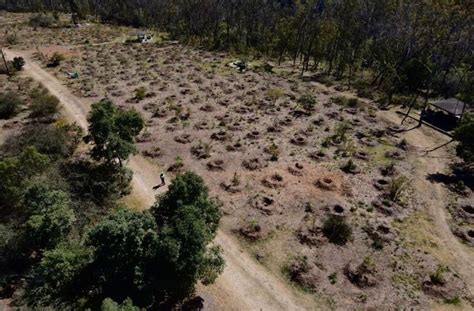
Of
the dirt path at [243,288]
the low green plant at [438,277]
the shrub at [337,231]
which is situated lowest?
the dirt path at [243,288]

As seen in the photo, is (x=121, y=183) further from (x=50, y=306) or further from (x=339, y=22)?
(x=339, y=22)

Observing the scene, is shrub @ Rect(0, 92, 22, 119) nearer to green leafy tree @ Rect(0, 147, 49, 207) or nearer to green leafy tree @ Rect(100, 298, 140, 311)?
green leafy tree @ Rect(0, 147, 49, 207)

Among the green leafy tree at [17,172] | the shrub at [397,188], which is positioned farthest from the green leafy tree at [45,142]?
the shrub at [397,188]

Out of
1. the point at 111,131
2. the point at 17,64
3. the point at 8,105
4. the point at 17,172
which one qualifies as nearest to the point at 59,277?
the point at 17,172

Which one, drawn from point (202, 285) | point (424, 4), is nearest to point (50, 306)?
point (202, 285)

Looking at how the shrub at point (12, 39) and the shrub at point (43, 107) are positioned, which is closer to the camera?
the shrub at point (43, 107)

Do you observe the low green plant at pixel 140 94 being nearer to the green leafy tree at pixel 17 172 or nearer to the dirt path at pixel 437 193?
the green leafy tree at pixel 17 172
